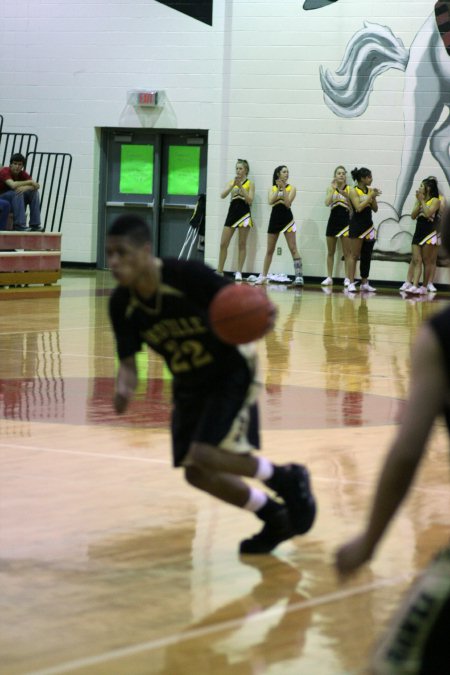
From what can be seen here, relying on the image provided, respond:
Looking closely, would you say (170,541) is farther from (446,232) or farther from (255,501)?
(446,232)

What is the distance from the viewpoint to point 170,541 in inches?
188

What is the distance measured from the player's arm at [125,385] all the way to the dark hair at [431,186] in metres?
16.0

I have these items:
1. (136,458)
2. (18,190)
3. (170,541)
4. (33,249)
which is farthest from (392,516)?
(33,249)

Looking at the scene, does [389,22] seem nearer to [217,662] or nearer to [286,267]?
[286,267]

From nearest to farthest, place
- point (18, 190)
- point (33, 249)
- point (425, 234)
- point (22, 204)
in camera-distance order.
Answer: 1. point (18, 190)
2. point (22, 204)
3. point (33, 249)
4. point (425, 234)

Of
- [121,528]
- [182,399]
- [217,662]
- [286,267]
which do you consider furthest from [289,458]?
[286,267]

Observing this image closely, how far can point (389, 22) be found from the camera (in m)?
21.0

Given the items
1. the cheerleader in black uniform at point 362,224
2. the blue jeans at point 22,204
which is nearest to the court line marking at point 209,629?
the blue jeans at point 22,204

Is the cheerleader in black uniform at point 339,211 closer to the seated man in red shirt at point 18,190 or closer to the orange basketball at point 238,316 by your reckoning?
the seated man in red shirt at point 18,190

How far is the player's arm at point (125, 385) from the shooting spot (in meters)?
4.36

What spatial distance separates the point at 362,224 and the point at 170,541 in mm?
16225

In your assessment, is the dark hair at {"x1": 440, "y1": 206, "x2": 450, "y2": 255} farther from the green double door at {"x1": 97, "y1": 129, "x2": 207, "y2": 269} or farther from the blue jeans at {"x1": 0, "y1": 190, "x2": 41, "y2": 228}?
the green double door at {"x1": 97, "y1": 129, "x2": 207, "y2": 269}

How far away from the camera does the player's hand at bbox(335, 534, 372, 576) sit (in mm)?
2291

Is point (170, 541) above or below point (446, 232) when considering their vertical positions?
below
